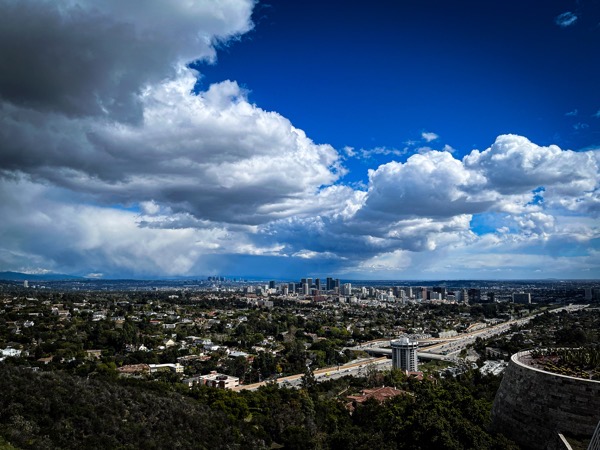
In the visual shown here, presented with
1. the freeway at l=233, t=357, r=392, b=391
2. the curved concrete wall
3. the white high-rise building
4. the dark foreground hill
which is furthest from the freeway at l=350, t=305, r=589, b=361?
the curved concrete wall

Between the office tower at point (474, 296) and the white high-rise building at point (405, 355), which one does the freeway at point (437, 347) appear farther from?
the office tower at point (474, 296)

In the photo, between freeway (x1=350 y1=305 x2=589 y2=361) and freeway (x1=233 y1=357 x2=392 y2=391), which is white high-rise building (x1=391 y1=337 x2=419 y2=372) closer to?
freeway (x1=233 y1=357 x2=392 y2=391)

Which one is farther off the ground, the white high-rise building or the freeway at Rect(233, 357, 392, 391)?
the white high-rise building

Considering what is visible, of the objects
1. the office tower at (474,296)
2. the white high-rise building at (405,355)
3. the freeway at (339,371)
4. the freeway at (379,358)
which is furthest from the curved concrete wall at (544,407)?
the office tower at (474,296)

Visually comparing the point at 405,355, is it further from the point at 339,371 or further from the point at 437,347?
the point at 437,347

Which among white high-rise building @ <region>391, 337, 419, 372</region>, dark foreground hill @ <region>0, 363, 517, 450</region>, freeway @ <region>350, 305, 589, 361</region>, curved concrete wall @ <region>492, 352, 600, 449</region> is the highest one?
curved concrete wall @ <region>492, 352, 600, 449</region>

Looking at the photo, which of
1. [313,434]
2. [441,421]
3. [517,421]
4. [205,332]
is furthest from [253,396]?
[205,332]

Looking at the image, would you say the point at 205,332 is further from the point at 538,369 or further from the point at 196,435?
the point at 538,369
